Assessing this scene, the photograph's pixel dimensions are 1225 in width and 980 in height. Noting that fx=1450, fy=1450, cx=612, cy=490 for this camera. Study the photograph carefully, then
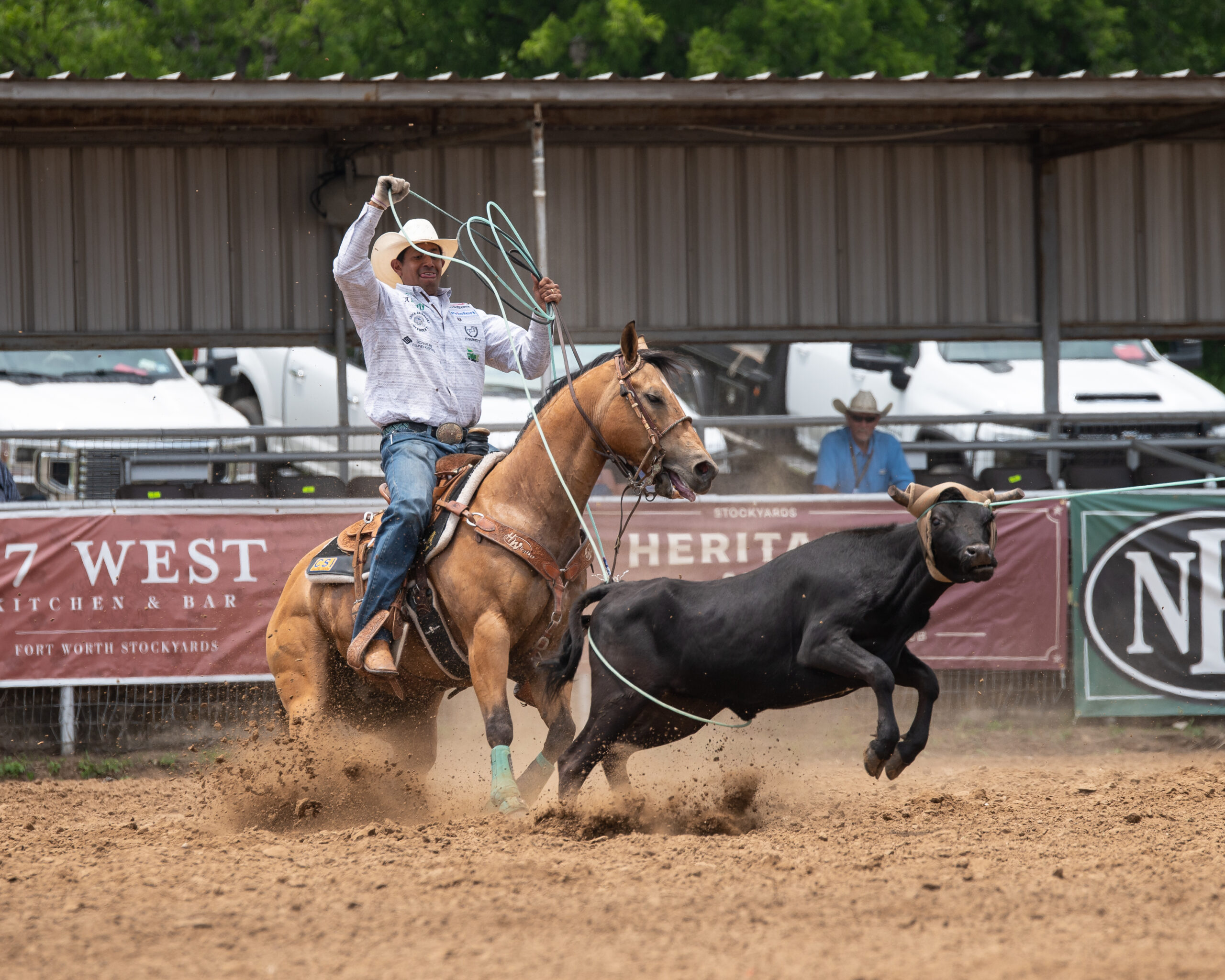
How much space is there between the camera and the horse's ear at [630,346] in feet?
19.8

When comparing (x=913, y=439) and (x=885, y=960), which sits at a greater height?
(x=913, y=439)

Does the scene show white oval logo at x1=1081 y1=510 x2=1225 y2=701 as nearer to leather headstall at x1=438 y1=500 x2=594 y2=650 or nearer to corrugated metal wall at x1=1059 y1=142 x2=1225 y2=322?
leather headstall at x1=438 y1=500 x2=594 y2=650

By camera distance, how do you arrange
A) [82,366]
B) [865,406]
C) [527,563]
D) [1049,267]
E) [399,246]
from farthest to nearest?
[82,366] < [1049,267] < [865,406] < [399,246] < [527,563]

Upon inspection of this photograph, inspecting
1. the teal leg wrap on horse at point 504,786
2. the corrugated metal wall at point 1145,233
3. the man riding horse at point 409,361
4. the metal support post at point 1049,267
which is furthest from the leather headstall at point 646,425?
the corrugated metal wall at point 1145,233

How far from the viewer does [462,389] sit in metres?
6.82

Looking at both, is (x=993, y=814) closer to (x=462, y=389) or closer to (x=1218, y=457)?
(x=462, y=389)

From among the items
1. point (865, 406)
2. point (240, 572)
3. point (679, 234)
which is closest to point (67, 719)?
point (240, 572)

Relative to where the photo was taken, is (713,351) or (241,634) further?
(713,351)

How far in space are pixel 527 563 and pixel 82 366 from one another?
8.53 metres

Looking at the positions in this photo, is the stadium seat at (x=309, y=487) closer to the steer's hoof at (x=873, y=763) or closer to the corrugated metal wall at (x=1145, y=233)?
the steer's hoof at (x=873, y=763)

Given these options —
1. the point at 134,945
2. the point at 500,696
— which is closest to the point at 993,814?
the point at 500,696

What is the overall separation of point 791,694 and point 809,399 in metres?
9.01

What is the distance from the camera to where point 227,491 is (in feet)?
32.5

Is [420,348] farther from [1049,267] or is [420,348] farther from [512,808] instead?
[1049,267]
